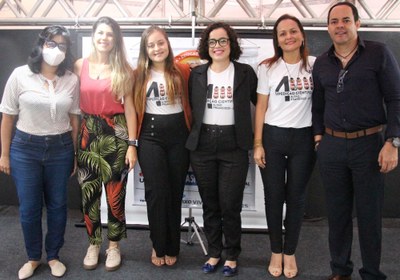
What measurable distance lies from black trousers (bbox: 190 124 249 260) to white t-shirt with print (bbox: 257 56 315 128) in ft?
0.94

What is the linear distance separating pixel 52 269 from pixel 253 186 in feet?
5.03

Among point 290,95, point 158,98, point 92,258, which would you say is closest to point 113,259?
point 92,258

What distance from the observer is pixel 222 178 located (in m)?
2.17

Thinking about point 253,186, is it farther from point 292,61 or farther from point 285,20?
point 285,20

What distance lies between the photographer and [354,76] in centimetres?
186

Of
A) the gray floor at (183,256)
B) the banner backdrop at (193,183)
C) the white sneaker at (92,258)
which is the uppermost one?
the banner backdrop at (193,183)

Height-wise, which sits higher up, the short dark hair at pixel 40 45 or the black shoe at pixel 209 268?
the short dark hair at pixel 40 45

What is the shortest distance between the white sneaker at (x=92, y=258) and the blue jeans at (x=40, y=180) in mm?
192

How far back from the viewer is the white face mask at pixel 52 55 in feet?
6.70

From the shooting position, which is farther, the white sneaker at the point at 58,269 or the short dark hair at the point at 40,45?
the white sneaker at the point at 58,269

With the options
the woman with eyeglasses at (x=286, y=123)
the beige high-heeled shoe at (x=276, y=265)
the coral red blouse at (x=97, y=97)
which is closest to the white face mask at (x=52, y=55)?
the coral red blouse at (x=97, y=97)

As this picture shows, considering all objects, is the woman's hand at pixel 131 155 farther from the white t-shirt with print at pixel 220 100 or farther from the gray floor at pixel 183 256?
the gray floor at pixel 183 256

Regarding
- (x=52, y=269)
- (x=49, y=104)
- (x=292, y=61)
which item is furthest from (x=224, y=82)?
(x=52, y=269)

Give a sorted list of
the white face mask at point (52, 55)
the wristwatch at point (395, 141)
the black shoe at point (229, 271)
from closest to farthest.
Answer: the wristwatch at point (395, 141), the white face mask at point (52, 55), the black shoe at point (229, 271)
